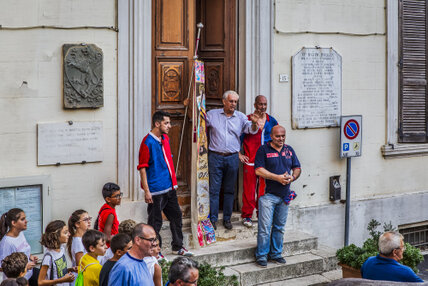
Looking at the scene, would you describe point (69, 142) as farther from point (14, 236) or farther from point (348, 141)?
point (348, 141)

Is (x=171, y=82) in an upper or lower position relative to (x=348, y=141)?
upper

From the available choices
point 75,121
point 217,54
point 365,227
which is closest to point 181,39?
point 217,54

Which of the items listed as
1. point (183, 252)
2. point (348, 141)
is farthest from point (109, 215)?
point (348, 141)

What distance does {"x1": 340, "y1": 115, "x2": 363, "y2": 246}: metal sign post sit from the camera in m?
10.4

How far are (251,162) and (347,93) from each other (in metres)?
2.09

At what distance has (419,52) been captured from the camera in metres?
11.3

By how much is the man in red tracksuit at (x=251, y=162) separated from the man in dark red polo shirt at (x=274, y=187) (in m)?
0.78

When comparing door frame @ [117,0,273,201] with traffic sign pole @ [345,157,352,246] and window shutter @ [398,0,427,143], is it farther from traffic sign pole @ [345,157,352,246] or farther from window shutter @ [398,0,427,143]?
window shutter @ [398,0,427,143]

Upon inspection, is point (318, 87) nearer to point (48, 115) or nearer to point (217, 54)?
point (217, 54)

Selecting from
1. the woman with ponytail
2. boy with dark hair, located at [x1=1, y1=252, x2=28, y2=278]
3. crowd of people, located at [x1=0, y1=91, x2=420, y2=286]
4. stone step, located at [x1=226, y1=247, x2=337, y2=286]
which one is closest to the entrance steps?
stone step, located at [x1=226, y1=247, x2=337, y2=286]

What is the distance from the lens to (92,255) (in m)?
6.08

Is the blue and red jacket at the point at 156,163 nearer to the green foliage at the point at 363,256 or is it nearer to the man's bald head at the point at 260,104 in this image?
the man's bald head at the point at 260,104

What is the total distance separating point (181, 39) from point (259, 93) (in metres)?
1.29

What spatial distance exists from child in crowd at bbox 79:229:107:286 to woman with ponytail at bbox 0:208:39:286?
81 cm
